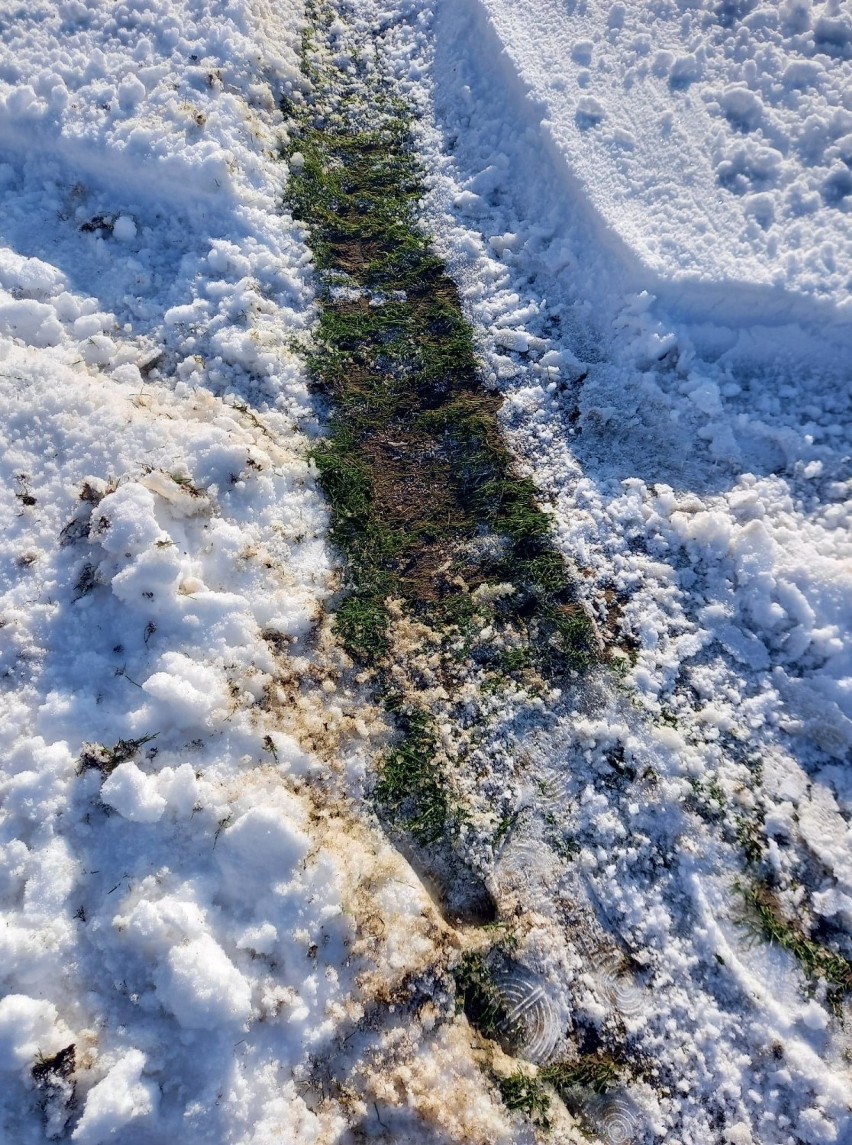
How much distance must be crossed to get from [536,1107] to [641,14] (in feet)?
26.3

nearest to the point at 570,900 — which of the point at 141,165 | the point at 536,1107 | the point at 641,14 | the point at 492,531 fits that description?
the point at 536,1107

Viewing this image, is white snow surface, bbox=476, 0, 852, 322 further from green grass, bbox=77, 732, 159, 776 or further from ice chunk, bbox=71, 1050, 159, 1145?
ice chunk, bbox=71, 1050, 159, 1145

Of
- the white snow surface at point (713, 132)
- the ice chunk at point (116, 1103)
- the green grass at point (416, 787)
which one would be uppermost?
the white snow surface at point (713, 132)

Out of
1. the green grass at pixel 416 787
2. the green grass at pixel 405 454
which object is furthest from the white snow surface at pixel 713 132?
the green grass at pixel 416 787

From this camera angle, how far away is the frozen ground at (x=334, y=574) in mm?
3615

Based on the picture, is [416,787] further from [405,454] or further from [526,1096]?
[405,454]

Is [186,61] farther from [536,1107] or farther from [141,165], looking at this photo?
[536,1107]

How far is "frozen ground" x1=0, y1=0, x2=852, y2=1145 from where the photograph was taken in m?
3.62

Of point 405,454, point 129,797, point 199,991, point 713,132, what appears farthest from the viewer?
point 713,132

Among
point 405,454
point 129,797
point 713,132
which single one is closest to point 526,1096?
point 129,797

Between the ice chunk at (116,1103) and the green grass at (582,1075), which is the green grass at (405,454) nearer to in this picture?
the green grass at (582,1075)

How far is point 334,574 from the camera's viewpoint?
4.92 meters

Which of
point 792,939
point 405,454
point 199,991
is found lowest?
point 199,991

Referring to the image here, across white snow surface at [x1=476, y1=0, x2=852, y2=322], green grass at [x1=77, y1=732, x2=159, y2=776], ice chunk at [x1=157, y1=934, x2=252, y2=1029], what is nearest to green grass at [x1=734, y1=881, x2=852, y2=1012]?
ice chunk at [x1=157, y1=934, x2=252, y2=1029]
